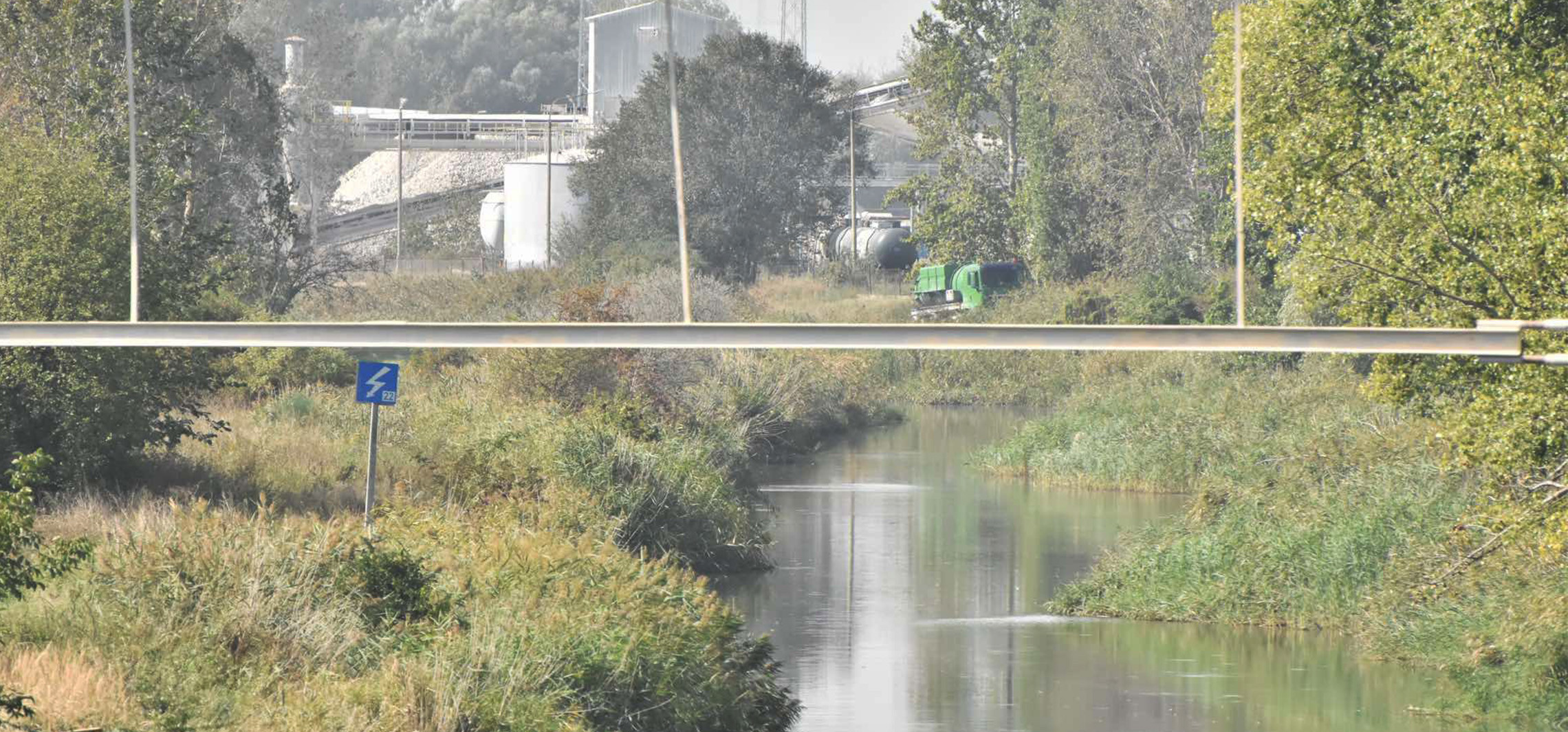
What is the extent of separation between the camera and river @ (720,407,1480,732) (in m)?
23.3

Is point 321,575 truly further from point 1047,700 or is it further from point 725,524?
point 725,524

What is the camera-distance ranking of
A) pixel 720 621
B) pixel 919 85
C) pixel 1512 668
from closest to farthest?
pixel 720 621 → pixel 1512 668 → pixel 919 85

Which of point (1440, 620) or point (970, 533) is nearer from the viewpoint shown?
point (1440, 620)

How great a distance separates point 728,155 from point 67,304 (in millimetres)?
12989

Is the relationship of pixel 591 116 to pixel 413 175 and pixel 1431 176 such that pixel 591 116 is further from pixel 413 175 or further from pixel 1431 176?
pixel 413 175

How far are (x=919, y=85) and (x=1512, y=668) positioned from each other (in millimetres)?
27152

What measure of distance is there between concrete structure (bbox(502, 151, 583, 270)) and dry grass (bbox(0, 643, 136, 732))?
20578mm

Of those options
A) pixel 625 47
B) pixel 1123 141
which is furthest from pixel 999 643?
pixel 1123 141

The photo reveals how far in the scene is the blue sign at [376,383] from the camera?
22156 millimetres

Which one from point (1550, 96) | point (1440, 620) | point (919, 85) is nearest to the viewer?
point (1550, 96)

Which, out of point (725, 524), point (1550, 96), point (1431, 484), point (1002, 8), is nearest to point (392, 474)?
point (725, 524)

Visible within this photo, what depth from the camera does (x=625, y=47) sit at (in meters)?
36.9

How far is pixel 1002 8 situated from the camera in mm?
47719

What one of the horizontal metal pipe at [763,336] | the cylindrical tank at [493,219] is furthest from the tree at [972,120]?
the horizontal metal pipe at [763,336]
